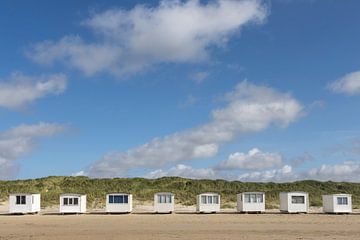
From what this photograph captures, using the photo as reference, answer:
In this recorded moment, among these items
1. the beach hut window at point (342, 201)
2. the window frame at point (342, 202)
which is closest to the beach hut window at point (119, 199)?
the window frame at point (342, 202)

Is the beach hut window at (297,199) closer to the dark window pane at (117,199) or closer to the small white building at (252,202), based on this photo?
the small white building at (252,202)

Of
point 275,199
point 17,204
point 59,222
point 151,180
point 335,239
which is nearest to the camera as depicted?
point 335,239

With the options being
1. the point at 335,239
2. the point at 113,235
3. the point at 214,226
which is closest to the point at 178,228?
the point at 214,226

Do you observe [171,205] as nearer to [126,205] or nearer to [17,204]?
[126,205]

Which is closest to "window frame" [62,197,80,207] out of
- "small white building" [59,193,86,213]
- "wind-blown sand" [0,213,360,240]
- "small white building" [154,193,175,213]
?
"small white building" [59,193,86,213]

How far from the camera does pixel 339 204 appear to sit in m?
59.9

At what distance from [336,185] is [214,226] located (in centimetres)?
6515

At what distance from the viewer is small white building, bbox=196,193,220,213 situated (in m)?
60.0

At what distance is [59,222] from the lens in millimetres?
46781

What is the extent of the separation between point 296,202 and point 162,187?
123 feet

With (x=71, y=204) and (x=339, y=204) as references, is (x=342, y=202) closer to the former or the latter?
(x=339, y=204)

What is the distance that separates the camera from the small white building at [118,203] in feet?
194

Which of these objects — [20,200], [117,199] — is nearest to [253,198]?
[117,199]

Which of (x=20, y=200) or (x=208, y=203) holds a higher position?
(x=20, y=200)
